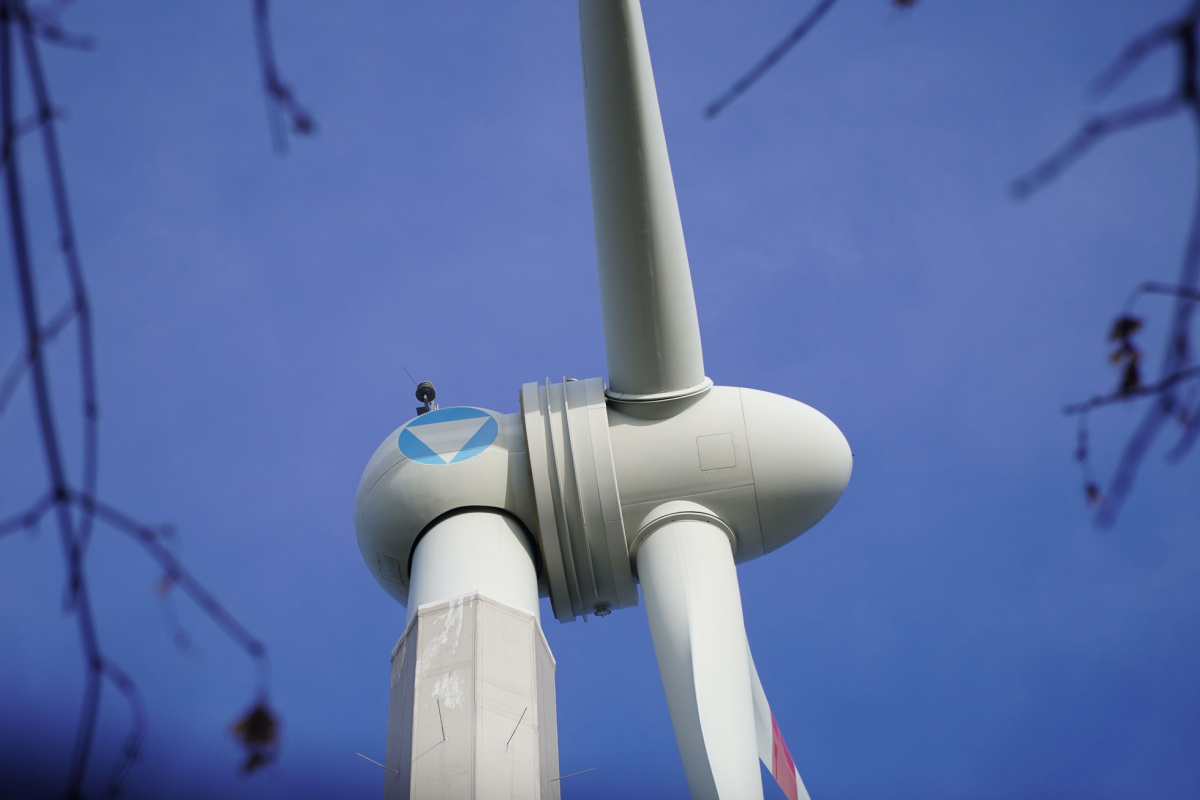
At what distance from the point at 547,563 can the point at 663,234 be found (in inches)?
177

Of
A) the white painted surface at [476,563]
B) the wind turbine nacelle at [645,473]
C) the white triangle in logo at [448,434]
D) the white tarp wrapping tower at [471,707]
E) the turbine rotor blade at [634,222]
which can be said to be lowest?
the white tarp wrapping tower at [471,707]

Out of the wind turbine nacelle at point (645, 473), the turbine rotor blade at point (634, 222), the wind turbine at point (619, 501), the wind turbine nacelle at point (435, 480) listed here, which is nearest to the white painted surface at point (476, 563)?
the wind turbine at point (619, 501)

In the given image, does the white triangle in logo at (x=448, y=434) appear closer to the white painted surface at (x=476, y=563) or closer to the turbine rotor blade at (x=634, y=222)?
the white painted surface at (x=476, y=563)

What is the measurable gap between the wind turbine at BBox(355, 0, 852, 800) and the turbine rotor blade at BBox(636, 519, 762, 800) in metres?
0.02

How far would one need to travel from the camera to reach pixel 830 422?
15.1 meters

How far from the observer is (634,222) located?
1289cm

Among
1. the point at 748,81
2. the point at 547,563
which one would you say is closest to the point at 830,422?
the point at 547,563

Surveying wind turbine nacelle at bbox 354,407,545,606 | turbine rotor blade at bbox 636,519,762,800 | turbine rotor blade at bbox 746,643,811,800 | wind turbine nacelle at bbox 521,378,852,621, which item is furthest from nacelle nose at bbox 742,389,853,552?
wind turbine nacelle at bbox 354,407,545,606

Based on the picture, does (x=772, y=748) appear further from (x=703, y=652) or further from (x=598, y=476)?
(x=598, y=476)

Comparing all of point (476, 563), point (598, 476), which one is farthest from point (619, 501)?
point (476, 563)

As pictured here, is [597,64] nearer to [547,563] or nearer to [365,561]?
[547,563]

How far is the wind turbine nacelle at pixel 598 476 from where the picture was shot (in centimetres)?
1374

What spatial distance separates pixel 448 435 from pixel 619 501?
8.24 feet

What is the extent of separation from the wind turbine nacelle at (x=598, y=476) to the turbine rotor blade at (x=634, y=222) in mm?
491
